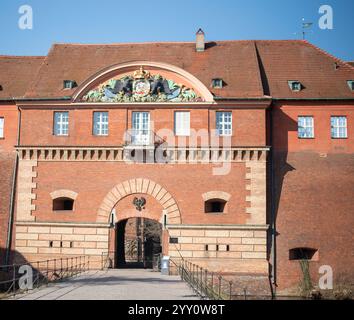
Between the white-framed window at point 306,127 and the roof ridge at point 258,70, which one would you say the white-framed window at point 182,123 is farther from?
the white-framed window at point 306,127

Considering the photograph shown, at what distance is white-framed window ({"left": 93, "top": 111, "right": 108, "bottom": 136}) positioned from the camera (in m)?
29.4

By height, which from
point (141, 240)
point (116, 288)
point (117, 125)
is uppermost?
point (117, 125)

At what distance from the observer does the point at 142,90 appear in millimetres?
29203

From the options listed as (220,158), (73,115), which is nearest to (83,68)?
(73,115)

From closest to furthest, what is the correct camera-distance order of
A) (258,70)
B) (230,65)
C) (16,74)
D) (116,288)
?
(116,288) → (258,70) → (230,65) → (16,74)

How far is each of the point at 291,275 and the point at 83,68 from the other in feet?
49.7

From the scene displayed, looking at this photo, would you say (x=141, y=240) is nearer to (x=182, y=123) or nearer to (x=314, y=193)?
(x=182, y=123)

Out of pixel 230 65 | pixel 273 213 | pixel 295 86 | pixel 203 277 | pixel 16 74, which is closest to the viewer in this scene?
pixel 203 277

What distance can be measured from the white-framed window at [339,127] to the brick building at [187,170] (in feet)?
0.17

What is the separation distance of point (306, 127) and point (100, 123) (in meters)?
10.4

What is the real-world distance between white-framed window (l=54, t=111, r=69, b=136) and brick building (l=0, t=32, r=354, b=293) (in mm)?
76

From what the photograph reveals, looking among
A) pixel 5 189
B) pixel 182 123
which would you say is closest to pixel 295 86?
pixel 182 123

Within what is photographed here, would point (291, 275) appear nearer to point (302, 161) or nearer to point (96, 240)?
point (302, 161)

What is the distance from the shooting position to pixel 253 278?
27734 mm
